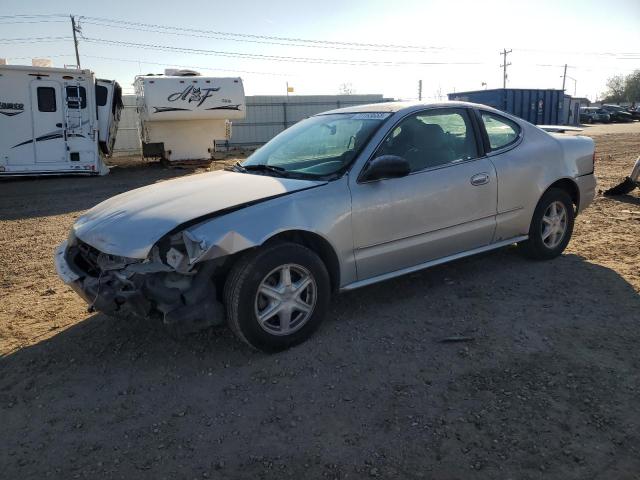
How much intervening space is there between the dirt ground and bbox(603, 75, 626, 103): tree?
10435 cm

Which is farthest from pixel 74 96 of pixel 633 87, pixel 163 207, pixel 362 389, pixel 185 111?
pixel 633 87

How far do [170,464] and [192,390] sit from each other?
27.0 inches

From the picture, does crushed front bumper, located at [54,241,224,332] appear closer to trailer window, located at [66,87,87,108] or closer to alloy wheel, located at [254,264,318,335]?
alloy wheel, located at [254,264,318,335]

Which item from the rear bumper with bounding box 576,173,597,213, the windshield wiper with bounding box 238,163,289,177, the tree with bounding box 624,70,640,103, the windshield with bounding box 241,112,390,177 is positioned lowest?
the rear bumper with bounding box 576,173,597,213

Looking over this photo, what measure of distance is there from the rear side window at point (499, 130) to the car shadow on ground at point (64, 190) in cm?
768

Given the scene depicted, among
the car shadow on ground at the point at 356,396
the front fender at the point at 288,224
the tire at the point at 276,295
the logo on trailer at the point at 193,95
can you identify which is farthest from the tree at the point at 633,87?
the tire at the point at 276,295

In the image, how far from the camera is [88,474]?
2.59m

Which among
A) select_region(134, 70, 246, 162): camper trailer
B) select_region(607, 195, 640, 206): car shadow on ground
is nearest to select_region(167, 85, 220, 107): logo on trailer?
select_region(134, 70, 246, 162): camper trailer

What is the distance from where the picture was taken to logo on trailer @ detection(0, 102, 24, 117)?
44.0ft

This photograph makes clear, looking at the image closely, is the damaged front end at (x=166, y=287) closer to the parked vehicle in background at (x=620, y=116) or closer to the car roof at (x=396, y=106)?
the car roof at (x=396, y=106)

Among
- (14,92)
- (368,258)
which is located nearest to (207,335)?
(368,258)

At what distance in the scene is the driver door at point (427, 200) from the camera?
402 cm

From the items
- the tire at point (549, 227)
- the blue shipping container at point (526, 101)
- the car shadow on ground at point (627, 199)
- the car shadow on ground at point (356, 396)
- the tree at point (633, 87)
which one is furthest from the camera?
the tree at point (633, 87)

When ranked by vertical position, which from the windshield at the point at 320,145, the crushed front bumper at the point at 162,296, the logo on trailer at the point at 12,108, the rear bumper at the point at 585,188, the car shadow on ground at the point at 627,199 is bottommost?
the car shadow on ground at the point at 627,199
